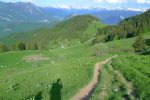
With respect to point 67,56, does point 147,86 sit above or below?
above

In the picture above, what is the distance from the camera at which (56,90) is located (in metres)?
28.8

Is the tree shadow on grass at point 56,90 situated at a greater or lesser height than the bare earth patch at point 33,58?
greater

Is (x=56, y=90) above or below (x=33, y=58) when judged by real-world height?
above

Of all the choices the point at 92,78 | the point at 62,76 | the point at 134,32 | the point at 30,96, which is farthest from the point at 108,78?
the point at 134,32

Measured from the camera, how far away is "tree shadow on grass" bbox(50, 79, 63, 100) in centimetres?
2653

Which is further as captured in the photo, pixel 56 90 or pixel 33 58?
pixel 33 58

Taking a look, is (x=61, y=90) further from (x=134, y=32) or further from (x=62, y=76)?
(x=134, y=32)

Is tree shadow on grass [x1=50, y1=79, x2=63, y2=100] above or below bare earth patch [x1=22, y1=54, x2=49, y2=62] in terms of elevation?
above

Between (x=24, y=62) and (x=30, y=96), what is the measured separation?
2319 inches

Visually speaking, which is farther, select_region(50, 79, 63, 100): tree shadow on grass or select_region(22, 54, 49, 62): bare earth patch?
select_region(22, 54, 49, 62): bare earth patch

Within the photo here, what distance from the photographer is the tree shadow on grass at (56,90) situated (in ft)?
87.0

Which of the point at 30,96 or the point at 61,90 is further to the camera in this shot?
the point at 61,90

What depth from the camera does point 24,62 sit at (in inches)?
3346

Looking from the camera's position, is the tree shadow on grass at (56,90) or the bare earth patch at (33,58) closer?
the tree shadow on grass at (56,90)
